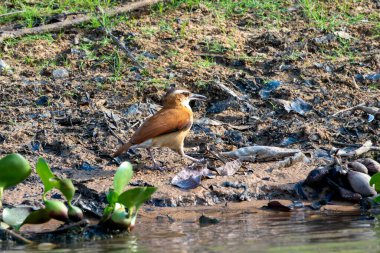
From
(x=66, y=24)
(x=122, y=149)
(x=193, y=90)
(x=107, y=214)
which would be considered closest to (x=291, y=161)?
(x=122, y=149)

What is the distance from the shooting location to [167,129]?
9203 millimetres

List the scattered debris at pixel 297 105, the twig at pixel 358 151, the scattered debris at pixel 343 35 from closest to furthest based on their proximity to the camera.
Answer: the twig at pixel 358 151 < the scattered debris at pixel 297 105 < the scattered debris at pixel 343 35

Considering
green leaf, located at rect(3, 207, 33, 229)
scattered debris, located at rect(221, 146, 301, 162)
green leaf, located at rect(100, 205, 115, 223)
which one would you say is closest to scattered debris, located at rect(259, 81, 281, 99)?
scattered debris, located at rect(221, 146, 301, 162)

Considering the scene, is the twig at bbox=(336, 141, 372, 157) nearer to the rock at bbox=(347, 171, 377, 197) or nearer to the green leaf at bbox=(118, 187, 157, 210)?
the rock at bbox=(347, 171, 377, 197)

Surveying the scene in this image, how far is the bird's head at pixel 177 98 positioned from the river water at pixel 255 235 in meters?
2.07

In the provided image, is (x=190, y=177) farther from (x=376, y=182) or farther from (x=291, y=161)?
(x=376, y=182)

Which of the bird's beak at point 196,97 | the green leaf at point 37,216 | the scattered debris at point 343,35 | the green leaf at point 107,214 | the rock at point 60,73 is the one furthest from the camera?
the scattered debris at point 343,35

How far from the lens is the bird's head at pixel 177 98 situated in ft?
31.8

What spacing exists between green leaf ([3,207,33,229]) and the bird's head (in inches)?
123

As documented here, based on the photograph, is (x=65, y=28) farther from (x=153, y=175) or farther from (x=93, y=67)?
(x=153, y=175)

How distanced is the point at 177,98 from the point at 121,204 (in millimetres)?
3018

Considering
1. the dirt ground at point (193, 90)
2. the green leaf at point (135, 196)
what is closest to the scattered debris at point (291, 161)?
the dirt ground at point (193, 90)

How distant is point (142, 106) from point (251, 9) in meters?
2.87

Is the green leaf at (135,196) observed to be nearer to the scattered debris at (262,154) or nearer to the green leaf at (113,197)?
the green leaf at (113,197)
